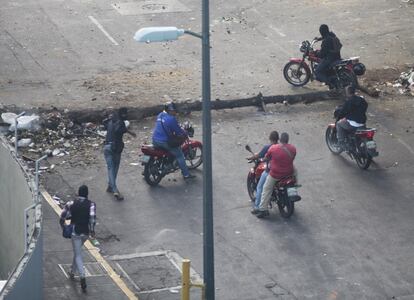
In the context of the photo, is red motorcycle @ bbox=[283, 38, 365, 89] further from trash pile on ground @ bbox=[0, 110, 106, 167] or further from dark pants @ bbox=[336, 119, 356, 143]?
trash pile on ground @ bbox=[0, 110, 106, 167]

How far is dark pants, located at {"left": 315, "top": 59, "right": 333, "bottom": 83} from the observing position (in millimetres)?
26016

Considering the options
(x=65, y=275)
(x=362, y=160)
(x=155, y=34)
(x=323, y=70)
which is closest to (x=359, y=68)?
(x=323, y=70)

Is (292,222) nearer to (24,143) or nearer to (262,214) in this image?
(262,214)

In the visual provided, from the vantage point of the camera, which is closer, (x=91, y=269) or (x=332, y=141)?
(x=91, y=269)

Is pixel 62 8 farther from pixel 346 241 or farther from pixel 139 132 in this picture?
pixel 346 241

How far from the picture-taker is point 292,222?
20.1 metres

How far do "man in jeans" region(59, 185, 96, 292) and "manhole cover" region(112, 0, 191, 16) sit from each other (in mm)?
15297

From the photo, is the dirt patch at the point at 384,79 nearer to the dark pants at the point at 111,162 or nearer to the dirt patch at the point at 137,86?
the dirt patch at the point at 137,86

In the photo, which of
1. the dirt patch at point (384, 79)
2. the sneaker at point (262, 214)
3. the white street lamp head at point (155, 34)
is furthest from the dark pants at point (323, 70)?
the white street lamp head at point (155, 34)

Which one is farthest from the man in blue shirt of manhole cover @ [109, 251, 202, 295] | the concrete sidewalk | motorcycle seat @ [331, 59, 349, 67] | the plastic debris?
motorcycle seat @ [331, 59, 349, 67]

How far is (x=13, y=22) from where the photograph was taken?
103 feet

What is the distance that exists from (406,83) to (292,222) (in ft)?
25.6

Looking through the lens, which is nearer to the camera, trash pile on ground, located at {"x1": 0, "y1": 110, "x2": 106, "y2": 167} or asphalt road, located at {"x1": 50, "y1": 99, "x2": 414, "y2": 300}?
asphalt road, located at {"x1": 50, "y1": 99, "x2": 414, "y2": 300}

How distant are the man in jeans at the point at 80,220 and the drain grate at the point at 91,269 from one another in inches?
23.6
